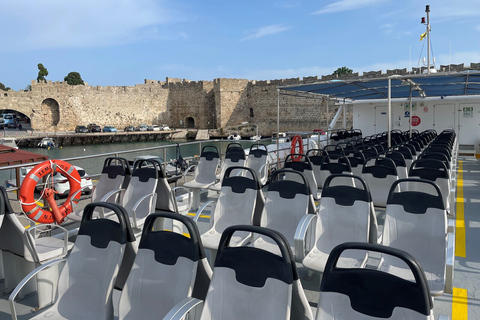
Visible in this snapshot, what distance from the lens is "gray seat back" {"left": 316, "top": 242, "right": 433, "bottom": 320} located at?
1.50 meters

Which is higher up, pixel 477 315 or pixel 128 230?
pixel 128 230

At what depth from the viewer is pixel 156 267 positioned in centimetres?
211

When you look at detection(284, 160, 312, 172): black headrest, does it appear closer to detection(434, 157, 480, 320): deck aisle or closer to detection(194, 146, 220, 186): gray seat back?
detection(194, 146, 220, 186): gray seat back

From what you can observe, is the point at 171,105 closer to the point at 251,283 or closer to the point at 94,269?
the point at 94,269

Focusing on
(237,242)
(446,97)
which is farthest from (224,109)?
(237,242)

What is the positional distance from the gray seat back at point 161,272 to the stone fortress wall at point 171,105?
132ft

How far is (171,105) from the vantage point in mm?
50844

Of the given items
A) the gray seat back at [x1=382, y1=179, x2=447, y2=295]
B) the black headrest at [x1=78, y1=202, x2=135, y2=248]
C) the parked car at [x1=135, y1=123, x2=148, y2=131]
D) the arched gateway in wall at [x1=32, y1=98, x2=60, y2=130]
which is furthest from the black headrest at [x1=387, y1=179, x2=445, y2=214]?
the arched gateway in wall at [x1=32, y1=98, x2=60, y2=130]

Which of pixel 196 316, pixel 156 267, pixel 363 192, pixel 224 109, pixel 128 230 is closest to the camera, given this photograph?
pixel 196 316

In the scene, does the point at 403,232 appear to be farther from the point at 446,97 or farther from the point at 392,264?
the point at 446,97

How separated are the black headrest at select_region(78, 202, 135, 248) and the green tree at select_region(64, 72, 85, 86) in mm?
89218

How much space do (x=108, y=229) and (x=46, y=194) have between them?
2.12m

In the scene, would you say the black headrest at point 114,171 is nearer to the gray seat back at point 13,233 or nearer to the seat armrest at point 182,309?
the gray seat back at point 13,233

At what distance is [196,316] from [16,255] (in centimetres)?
191
